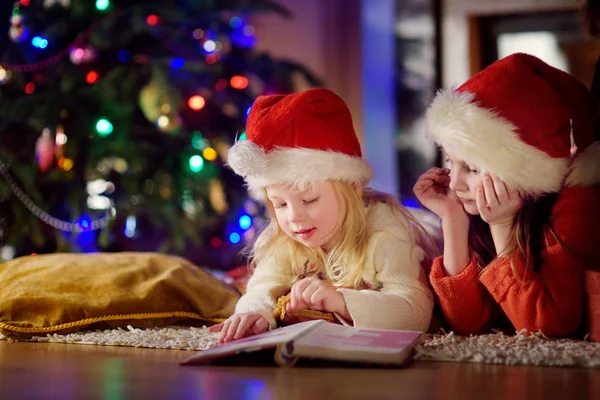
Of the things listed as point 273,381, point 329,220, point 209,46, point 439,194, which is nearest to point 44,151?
point 209,46

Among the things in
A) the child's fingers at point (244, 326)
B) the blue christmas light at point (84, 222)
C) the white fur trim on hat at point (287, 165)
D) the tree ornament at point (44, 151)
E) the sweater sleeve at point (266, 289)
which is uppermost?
the tree ornament at point (44, 151)

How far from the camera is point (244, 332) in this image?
1.39 meters

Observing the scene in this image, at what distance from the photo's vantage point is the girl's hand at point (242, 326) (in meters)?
1.38

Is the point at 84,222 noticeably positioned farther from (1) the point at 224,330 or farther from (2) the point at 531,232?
(2) the point at 531,232

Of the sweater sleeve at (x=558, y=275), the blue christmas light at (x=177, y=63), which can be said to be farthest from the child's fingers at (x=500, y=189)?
the blue christmas light at (x=177, y=63)

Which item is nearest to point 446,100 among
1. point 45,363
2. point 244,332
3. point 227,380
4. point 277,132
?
point 277,132

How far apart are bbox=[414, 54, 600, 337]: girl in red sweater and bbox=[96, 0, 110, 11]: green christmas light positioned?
5.30ft

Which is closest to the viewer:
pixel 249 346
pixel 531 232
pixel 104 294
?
pixel 249 346

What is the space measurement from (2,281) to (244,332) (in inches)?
25.7

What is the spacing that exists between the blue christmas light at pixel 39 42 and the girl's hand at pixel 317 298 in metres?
1.66

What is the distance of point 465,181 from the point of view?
1.42 metres

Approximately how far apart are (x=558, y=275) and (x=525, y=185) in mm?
167

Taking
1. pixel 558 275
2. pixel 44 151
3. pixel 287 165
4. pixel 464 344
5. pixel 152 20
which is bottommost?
pixel 464 344

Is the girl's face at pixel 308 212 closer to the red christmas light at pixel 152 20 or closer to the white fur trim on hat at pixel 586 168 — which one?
the white fur trim on hat at pixel 586 168
